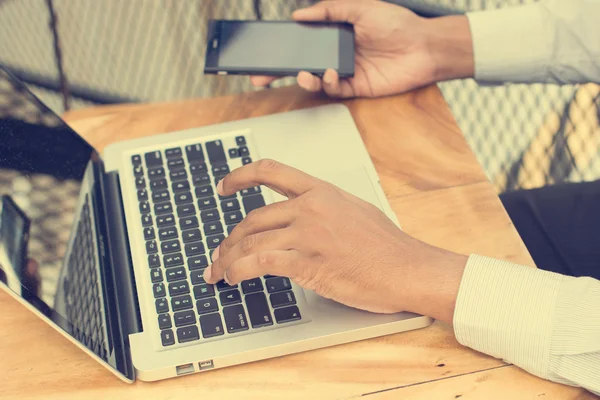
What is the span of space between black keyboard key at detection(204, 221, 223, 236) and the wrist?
15.7 inches

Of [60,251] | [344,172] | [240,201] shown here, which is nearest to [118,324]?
[60,251]

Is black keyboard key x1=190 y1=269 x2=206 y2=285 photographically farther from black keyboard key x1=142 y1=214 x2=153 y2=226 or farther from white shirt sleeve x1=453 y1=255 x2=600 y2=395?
white shirt sleeve x1=453 y1=255 x2=600 y2=395

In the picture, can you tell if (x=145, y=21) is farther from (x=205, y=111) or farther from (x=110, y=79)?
(x=205, y=111)

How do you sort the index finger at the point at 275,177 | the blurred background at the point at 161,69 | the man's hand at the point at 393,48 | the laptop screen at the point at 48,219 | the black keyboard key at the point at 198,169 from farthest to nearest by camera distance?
the blurred background at the point at 161,69
the man's hand at the point at 393,48
the black keyboard key at the point at 198,169
the index finger at the point at 275,177
the laptop screen at the point at 48,219

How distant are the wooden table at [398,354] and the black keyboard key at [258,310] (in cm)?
4

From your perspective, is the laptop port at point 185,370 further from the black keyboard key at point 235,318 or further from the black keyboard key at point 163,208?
the black keyboard key at point 163,208

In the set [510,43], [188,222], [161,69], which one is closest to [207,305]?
[188,222]

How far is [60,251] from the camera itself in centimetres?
70

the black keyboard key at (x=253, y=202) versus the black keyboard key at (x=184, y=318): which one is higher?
the black keyboard key at (x=253, y=202)

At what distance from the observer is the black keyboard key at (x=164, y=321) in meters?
0.70

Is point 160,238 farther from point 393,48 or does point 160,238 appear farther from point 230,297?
point 393,48

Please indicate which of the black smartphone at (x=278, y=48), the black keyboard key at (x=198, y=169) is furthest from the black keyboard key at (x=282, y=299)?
Result: the black smartphone at (x=278, y=48)

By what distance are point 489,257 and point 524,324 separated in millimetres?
89

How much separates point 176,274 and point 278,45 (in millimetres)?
359
